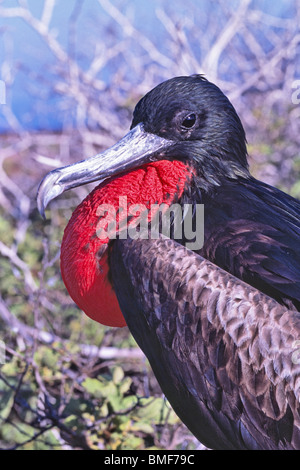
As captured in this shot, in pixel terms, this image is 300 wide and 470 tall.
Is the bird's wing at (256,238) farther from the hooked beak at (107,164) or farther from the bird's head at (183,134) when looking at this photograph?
the hooked beak at (107,164)

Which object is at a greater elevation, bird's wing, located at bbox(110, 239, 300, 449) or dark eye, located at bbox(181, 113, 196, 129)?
dark eye, located at bbox(181, 113, 196, 129)

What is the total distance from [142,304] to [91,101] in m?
2.22

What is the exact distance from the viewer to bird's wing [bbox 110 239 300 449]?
4.96 ft

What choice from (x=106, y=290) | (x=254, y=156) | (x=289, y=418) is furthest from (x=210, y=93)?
(x=254, y=156)

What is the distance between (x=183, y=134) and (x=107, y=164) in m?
0.24

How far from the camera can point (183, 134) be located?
1.91 m

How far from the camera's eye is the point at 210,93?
75.1 inches

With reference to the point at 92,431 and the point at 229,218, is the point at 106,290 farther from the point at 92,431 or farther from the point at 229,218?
the point at 92,431

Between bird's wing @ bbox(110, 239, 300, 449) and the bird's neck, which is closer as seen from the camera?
bird's wing @ bbox(110, 239, 300, 449)

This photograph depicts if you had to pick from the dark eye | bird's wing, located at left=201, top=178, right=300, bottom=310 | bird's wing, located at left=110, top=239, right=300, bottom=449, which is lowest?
bird's wing, located at left=110, top=239, right=300, bottom=449

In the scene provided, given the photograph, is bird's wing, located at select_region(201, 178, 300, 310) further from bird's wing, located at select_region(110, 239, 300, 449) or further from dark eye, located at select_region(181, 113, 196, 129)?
dark eye, located at select_region(181, 113, 196, 129)

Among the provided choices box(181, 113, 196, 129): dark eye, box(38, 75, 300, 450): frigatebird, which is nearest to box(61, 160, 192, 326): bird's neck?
box(38, 75, 300, 450): frigatebird

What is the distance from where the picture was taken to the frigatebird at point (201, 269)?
153cm

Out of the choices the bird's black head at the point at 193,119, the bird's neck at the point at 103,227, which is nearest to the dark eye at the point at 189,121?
the bird's black head at the point at 193,119
